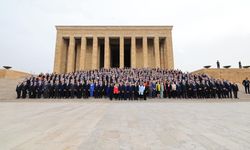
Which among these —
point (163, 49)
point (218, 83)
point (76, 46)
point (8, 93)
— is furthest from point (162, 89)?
point (76, 46)

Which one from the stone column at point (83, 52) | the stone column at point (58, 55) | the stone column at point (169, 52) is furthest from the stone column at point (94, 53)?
the stone column at point (169, 52)

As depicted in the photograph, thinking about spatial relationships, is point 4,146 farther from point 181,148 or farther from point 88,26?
point 88,26

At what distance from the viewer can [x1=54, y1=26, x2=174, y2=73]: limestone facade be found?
115ft

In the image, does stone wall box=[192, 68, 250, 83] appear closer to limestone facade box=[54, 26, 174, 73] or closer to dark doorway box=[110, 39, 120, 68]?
limestone facade box=[54, 26, 174, 73]

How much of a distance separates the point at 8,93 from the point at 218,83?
16.7m

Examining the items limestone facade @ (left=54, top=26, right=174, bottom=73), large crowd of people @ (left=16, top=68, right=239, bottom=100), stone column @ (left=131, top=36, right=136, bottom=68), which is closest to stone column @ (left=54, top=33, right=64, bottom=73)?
limestone facade @ (left=54, top=26, right=174, bottom=73)

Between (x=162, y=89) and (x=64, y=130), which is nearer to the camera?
(x=64, y=130)

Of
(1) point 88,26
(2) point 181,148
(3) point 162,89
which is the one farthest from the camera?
(1) point 88,26

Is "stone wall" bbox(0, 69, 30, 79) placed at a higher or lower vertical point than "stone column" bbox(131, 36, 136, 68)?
lower

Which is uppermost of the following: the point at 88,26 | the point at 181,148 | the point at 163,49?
the point at 88,26

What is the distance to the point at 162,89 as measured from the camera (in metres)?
14.1

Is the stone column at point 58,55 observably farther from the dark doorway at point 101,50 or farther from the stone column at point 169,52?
the stone column at point 169,52

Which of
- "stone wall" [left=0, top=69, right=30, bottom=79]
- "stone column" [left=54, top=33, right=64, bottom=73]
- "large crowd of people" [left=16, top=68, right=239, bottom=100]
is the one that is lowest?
"large crowd of people" [left=16, top=68, right=239, bottom=100]

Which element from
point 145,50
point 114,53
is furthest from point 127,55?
point 145,50
